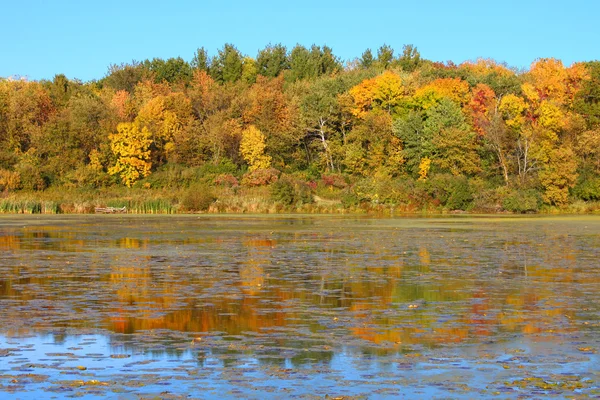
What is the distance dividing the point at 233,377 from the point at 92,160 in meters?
68.6

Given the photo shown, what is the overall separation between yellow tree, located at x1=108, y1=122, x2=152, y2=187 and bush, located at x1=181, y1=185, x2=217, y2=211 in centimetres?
949

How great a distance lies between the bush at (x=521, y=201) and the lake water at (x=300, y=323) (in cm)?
3699

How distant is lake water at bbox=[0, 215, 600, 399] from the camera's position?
955 cm

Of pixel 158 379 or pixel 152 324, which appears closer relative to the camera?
pixel 158 379

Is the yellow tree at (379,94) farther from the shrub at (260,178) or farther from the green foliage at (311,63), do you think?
the green foliage at (311,63)

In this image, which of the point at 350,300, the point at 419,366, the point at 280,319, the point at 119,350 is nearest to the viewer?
the point at 419,366

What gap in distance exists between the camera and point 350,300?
53.4 ft

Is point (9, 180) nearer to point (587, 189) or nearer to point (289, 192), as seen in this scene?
point (289, 192)

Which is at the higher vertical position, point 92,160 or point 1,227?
point 92,160

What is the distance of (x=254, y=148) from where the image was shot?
77125 mm

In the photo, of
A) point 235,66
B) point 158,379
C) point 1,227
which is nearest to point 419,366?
point 158,379

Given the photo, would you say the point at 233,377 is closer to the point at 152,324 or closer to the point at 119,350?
the point at 119,350

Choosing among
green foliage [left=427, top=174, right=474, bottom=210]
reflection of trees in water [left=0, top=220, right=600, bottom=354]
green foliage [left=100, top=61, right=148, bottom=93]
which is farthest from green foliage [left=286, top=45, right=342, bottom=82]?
reflection of trees in water [left=0, top=220, right=600, bottom=354]

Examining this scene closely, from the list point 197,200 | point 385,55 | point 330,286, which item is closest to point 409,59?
point 385,55
